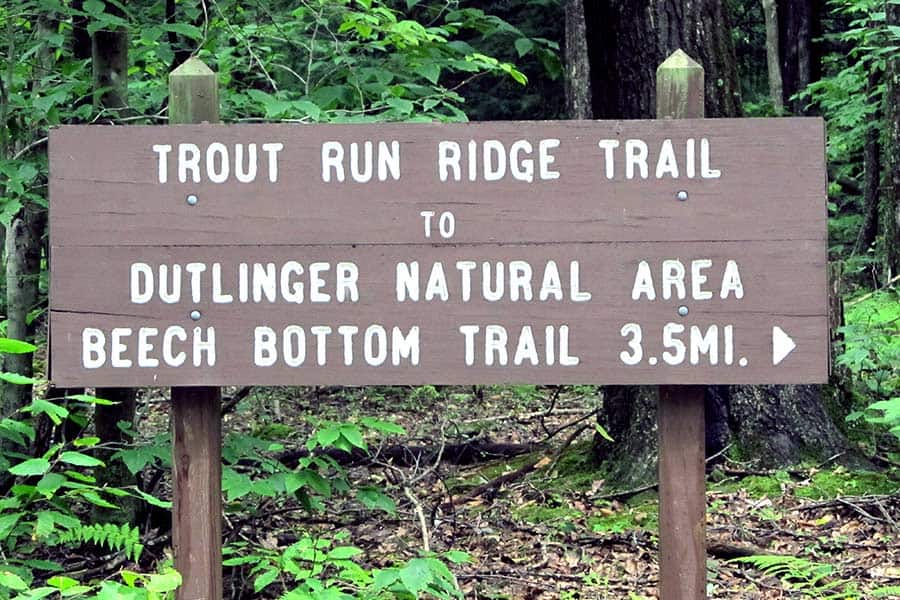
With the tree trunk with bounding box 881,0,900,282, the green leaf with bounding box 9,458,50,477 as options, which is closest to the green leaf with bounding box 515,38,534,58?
the green leaf with bounding box 9,458,50,477

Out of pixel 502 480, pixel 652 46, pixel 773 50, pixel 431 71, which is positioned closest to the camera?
pixel 431 71

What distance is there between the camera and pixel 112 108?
504 cm

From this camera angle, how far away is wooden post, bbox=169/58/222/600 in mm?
3410

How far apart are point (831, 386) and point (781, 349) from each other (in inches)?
133

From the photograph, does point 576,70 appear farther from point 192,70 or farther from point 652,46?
point 192,70

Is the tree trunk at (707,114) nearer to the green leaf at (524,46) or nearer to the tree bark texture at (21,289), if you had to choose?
the green leaf at (524,46)

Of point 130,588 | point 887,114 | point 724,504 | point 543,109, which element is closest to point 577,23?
point 543,109

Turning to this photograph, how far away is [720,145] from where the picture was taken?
3.19m

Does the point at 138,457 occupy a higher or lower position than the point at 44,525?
higher

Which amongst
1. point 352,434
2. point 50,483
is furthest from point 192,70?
point 50,483

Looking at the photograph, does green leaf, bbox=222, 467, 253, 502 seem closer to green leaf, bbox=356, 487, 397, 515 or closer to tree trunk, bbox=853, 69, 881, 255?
green leaf, bbox=356, 487, 397, 515

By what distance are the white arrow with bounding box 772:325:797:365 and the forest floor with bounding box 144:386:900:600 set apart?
119 cm

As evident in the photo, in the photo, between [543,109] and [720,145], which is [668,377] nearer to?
[720,145]

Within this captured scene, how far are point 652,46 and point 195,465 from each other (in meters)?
3.64
